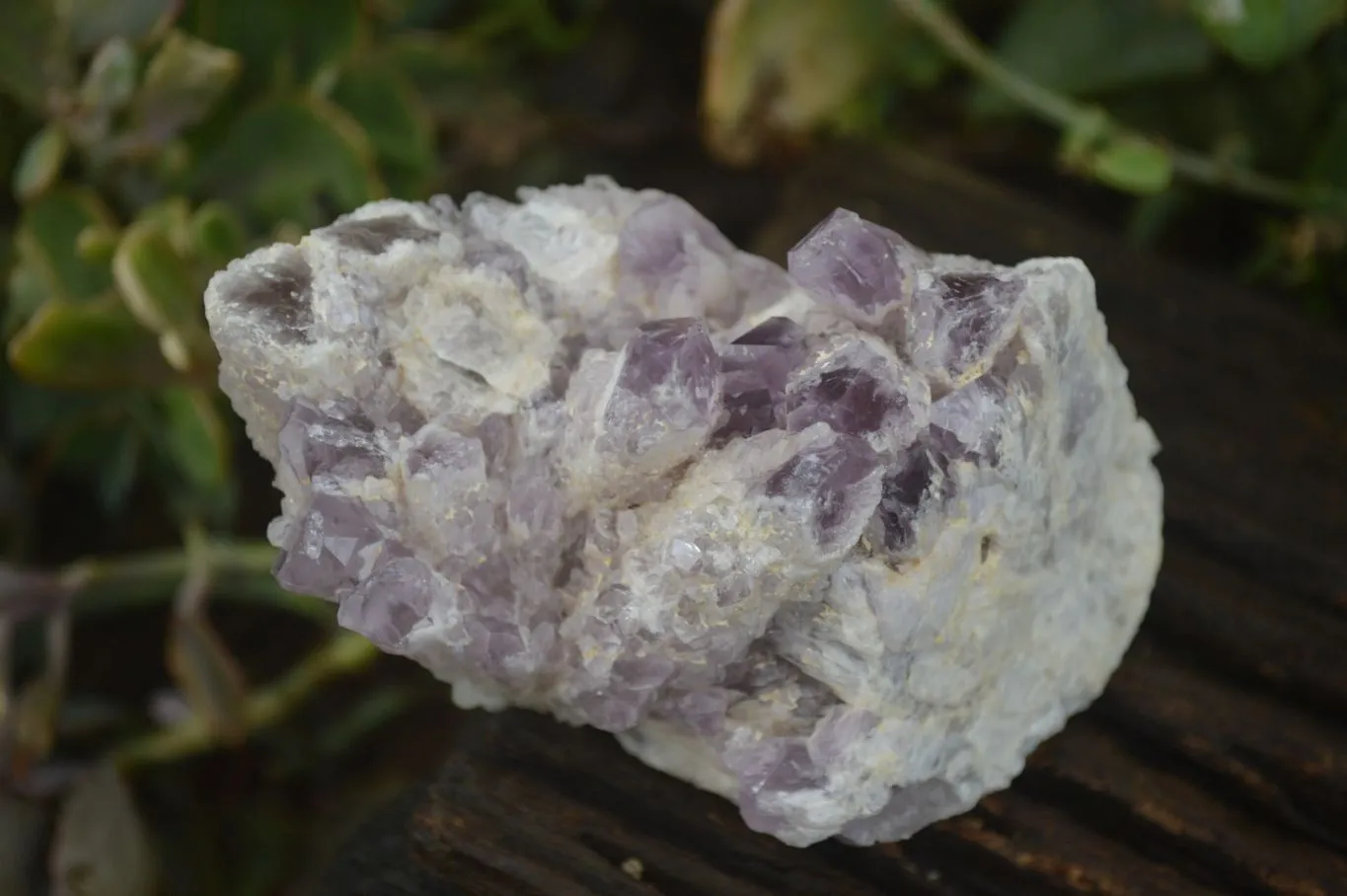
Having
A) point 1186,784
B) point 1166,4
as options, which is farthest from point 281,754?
point 1166,4

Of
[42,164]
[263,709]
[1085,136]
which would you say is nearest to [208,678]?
[263,709]

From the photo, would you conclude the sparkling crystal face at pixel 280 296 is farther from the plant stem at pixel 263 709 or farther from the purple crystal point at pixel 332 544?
the plant stem at pixel 263 709

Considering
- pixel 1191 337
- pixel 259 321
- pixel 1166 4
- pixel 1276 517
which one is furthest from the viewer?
pixel 1166 4

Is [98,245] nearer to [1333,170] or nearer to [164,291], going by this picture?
[164,291]

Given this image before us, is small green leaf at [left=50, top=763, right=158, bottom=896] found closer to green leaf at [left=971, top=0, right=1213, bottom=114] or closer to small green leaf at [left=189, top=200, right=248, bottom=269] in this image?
small green leaf at [left=189, top=200, right=248, bottom=269]

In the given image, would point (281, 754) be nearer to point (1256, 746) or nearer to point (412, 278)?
point (412, 278)

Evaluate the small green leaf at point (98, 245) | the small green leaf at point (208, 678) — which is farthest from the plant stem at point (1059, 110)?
the small green leaf at point (208, 678)

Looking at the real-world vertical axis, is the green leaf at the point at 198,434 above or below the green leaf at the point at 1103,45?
below
